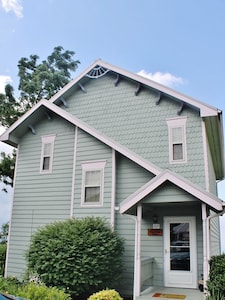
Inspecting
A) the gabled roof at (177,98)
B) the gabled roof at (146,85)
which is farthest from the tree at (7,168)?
the gabled roof at (146,85)

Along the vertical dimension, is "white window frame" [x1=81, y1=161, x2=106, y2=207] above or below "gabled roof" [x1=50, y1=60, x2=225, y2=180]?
below

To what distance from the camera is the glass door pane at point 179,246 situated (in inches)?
369

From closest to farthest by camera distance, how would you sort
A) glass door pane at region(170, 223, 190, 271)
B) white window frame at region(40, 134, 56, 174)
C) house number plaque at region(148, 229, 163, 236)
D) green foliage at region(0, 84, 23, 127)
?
glass door pane at region(170, 223, 190, 271), house number plaque at region(148, 229, 163, 236), white window frame at region(40, 134, 56, 174), green foliage at region(0, 84, 23, 127)

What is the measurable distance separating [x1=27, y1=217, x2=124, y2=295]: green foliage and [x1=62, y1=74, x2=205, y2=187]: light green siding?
10.9 feet

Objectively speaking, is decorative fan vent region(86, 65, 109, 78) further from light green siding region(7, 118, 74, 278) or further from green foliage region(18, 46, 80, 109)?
green foliage region(18, 46, 80, 109)

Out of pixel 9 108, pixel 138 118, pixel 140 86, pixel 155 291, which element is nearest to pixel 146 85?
pixel 140 86

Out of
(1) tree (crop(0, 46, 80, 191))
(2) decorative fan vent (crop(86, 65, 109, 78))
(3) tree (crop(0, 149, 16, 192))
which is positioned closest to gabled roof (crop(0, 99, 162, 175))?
(2) decorative fan vent (crop(86, 65, 109, 78))

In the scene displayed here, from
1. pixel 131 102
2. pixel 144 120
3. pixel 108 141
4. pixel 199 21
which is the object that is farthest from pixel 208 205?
pixel 199 21

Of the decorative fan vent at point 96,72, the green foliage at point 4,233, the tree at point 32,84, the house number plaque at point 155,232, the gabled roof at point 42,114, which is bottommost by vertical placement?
the green foliage at point 4,233

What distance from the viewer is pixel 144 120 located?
470 inches

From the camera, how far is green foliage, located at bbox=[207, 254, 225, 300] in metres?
6.88

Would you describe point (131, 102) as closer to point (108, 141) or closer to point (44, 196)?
point (108, 141)

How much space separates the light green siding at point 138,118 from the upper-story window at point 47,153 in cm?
167

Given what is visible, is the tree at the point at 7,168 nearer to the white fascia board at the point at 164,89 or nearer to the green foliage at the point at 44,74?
the green foliage at the point at 44,74
